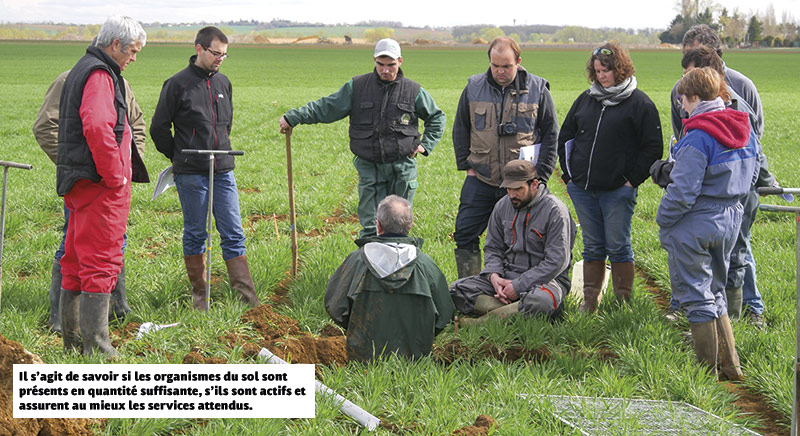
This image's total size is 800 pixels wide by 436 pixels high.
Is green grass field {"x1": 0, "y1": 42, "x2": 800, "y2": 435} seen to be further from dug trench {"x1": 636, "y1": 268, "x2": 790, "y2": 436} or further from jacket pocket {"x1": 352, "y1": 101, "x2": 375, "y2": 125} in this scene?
jacket pocket {"x1": 352, "y1": 101, "x2": 375, "y2": 125}

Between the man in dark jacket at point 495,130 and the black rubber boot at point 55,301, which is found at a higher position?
the man in dark jacket at point 495,130

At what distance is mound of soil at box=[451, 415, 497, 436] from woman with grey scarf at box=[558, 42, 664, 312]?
7.87 feet

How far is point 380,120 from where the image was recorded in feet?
22.2

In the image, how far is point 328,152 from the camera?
55.0 feet

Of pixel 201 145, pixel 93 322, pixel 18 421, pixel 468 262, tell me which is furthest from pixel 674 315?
pixel 18 421

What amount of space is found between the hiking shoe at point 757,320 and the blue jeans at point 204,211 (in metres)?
4.32

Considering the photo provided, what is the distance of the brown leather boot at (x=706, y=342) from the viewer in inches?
185

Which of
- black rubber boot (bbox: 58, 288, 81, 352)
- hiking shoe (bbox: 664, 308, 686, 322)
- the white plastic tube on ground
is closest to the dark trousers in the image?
hiking shoe (bbox: 664, 308, 686, 322)

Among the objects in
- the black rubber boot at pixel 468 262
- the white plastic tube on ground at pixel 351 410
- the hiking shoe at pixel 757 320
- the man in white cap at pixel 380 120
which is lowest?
the white plastic tube on ground at pixel 351 410

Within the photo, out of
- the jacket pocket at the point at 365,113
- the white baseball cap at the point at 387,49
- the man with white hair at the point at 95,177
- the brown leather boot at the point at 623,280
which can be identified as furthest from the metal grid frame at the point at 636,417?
the white baseball cap at the point at 387,49

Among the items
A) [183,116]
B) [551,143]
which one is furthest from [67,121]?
[551,143]

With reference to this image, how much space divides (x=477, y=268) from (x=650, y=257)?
7.48 ft

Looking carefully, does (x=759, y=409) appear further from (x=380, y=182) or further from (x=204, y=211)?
(x=204, y=211)
